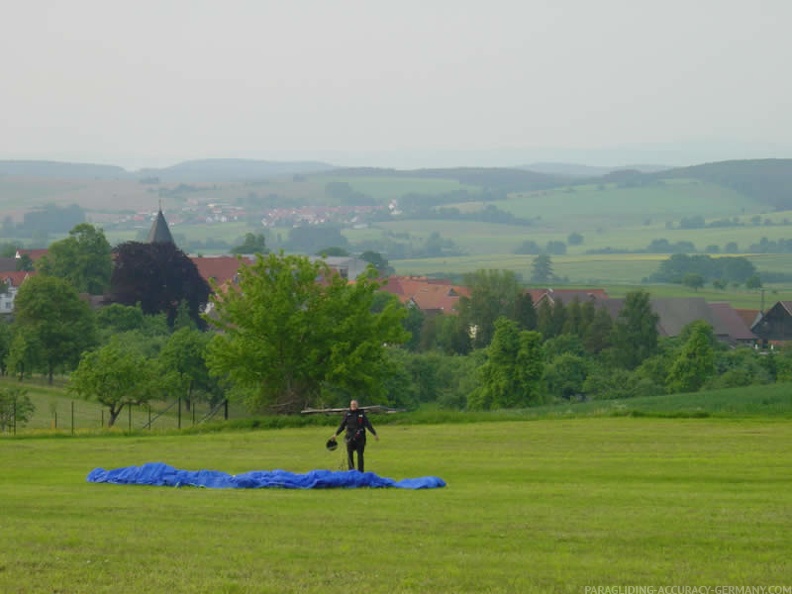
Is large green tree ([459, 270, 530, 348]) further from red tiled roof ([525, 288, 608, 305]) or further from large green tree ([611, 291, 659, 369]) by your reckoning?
large green tree ([611, 291, 659, 369])

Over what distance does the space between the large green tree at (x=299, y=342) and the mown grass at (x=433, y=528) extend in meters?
19.8

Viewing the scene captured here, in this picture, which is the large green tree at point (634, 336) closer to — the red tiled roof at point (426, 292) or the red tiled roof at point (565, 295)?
the red tiled roof at point (565, 295)

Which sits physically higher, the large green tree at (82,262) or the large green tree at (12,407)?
the large green tree at (82,262)

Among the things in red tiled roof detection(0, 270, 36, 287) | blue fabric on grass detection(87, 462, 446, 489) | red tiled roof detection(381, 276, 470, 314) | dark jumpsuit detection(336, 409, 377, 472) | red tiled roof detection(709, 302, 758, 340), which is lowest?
red tiled roof detection(709, 302, 758, 340)

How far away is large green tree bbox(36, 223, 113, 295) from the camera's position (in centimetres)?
13788

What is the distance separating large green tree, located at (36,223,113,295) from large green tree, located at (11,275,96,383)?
132 ft

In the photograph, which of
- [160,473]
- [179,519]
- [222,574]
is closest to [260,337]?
[160,473]

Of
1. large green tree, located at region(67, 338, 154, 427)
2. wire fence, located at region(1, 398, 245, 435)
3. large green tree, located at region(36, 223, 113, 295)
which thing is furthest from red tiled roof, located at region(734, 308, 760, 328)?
large green tree, located at region(67, 338, 154, 427)

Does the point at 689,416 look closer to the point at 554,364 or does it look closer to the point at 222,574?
the point at 222,574

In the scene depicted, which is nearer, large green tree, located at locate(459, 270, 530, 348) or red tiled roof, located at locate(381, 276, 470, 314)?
large green tree, located at locate(459, 270, 530, 348)

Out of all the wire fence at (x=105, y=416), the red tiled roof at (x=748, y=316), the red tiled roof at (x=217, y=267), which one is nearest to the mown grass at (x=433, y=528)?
the wire fence at (x=105, y=416)

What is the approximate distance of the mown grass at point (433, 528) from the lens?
613 inches

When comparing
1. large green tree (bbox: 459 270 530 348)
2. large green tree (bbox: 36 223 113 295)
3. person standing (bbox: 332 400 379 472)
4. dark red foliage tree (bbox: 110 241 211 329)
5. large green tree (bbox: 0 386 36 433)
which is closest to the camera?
person standing (bbox: 332 400 379 472)

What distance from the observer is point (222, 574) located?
15805 mm
